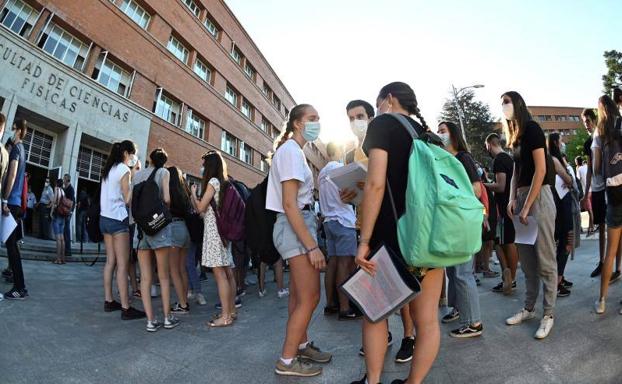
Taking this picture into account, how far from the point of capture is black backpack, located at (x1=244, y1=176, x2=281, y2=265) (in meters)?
2.71

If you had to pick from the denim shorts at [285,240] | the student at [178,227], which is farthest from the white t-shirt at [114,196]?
the denim shorts at [285,240]

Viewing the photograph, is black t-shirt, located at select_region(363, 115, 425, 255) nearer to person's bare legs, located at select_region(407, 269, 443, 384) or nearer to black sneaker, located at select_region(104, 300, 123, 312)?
person's bare legs, located at select_region(407, 269, 443, 384)

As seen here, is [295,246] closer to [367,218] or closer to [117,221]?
[367,218]

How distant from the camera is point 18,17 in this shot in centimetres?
1138

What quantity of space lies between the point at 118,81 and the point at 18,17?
12.8 feet

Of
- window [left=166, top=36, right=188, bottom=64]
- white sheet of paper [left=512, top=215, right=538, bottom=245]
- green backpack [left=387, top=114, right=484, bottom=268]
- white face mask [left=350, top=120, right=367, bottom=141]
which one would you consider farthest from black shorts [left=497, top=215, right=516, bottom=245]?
window [left=166, top=36, right=188, bottom=64]

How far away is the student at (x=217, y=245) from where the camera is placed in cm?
400

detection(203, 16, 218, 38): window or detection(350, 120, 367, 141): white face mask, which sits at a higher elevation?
detection(203, 16, 218, 38): window

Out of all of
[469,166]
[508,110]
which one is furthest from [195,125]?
[508,110]

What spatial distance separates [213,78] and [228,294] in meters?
20.3

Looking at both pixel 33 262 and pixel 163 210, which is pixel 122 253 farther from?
pixel 33 262

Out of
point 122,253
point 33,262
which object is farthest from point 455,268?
point 33,262

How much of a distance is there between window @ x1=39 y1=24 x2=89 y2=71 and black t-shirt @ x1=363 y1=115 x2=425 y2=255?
47.2 feet

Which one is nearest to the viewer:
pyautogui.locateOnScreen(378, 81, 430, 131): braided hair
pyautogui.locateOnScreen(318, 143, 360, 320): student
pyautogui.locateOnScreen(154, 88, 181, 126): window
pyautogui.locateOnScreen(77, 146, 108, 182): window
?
pyautogui.locateOnScreen(378, 81, 430, 131): braided hair
